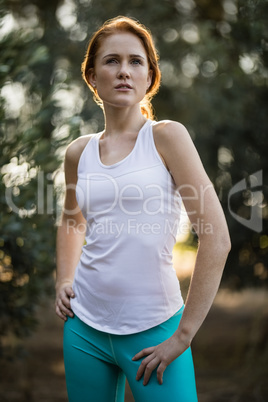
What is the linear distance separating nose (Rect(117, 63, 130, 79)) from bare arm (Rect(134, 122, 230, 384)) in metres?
0.26

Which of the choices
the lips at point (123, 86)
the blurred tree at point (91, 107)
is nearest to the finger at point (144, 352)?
the lips at point (123, 86)

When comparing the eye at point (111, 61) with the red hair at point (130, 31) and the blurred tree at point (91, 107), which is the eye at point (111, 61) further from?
the blurred tree at point (91, 107)

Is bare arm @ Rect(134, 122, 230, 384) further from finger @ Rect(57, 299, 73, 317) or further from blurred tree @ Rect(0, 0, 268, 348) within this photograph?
blurred tree @ Rect(0, 0, 268, 348)

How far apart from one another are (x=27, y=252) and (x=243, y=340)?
3.74 m

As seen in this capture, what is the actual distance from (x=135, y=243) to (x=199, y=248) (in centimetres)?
19

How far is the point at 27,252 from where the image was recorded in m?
3.57

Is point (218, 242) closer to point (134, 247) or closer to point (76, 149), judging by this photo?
point (134, 247)

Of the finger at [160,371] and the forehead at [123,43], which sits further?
the forehead at [123,43]

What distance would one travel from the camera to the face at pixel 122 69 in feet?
5.31

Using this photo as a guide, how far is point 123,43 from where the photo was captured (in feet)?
5.32

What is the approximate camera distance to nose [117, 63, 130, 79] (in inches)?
62.9
